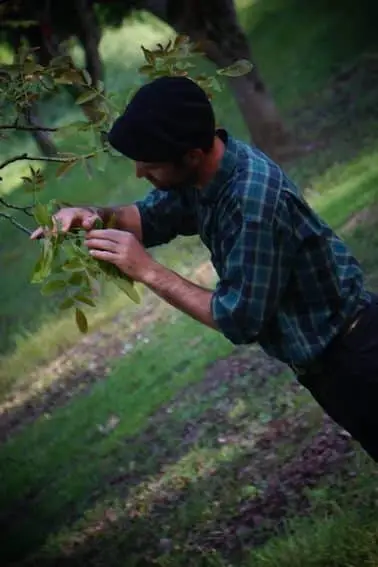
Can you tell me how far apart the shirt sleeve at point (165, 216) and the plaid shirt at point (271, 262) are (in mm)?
122

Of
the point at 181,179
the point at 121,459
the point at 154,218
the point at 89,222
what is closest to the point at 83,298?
the point at 89,222

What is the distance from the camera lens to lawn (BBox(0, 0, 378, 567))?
404 centimetres

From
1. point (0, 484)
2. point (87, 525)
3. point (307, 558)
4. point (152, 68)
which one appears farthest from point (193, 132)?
point (0, 484)

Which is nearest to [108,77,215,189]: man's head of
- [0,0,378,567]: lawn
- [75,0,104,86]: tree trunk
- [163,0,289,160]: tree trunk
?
[0,0,378,567]: lawn

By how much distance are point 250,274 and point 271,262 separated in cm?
6

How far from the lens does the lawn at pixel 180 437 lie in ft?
13.2

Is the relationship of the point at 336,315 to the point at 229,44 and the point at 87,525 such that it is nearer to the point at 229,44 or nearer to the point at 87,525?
the point at 87,525

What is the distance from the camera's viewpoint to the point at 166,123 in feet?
7.35

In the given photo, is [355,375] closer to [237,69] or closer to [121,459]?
[237,69]

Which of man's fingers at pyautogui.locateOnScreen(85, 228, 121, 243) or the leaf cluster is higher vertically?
man's fingers at pyautogui.locateOnScreen(85, 228, 121, 243)

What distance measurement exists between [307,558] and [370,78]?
894 centimetres

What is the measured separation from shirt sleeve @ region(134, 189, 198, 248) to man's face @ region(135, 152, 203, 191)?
1.01ft

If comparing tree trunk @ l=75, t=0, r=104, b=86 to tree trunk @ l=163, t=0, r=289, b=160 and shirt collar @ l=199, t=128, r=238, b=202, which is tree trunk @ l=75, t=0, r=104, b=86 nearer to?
tree trunk @ l=163, t=0, r=289, b=160

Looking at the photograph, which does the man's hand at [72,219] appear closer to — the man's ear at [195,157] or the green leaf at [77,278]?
the green leaf at [77,278]
